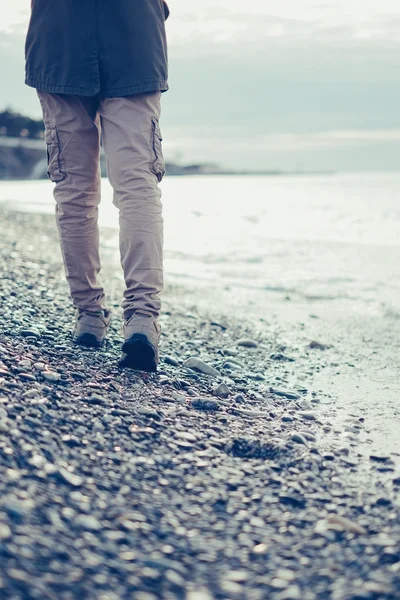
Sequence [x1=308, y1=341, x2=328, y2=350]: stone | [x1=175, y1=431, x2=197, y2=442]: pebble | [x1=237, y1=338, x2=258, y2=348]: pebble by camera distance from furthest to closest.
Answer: [x1=308, y1=341, x2=328, y2=350]: stone, [x1=237, y1=338, x2=258, y2=348]: pebble, [x1=175, y1=431, x2=197, y2=442]: pebble

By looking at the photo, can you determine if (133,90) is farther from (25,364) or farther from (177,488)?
(177,488)

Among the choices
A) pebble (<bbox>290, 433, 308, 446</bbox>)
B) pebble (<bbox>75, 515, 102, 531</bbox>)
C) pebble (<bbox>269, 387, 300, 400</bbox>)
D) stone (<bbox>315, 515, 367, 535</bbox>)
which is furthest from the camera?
pebble (<bbox>269, 387, 300, 400</bbox>)

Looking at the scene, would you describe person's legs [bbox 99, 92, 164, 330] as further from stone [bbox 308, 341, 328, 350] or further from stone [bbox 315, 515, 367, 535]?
stone [bbox 308, 341, 328, 350]

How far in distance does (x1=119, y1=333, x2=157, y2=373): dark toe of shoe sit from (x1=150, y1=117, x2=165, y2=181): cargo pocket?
2.47ft

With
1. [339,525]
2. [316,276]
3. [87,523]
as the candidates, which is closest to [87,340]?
[87,523]

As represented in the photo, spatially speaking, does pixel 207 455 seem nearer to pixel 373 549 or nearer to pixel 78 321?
pixel 373 549

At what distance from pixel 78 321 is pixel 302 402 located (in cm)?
120

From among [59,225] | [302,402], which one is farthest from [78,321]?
[302,402]

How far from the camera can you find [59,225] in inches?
136

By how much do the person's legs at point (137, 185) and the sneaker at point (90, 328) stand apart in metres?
0.43

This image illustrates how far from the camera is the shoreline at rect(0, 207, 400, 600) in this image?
1708 millimetres

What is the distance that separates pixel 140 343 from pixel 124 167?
79cm

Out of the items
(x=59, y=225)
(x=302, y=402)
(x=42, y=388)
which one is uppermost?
(x=59, y=225)

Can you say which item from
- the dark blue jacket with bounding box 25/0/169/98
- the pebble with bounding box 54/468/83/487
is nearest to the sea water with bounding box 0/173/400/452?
the pebble with bounding box 54/468/83/487
